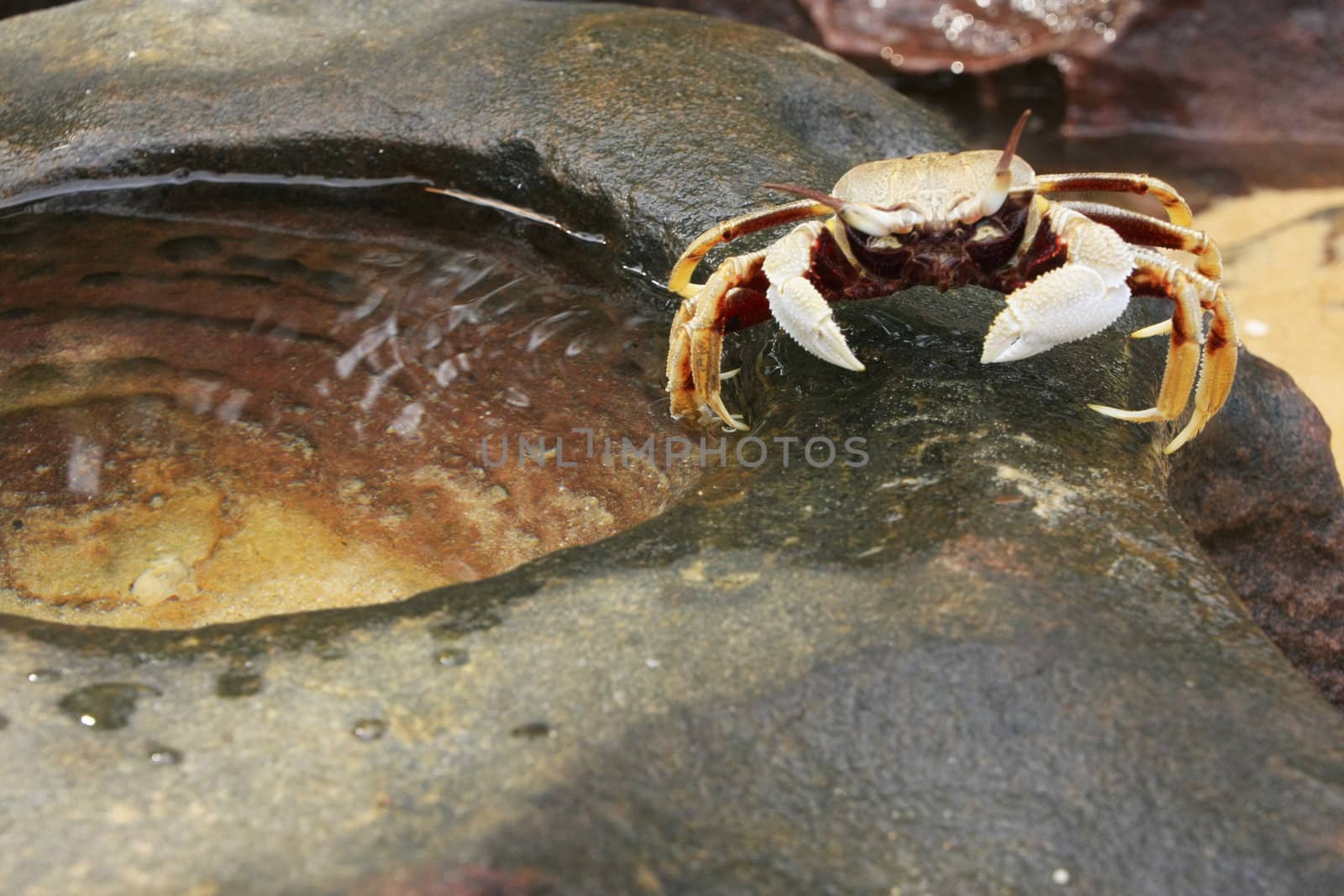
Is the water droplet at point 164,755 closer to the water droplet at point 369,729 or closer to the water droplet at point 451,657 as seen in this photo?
the water droplet at point 369,729

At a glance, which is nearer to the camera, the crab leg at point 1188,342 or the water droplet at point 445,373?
the crab leg at point 1188,342

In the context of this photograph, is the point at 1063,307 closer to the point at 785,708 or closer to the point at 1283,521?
the point at 785,708

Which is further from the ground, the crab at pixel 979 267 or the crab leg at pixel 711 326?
the crab at pixel 979 267

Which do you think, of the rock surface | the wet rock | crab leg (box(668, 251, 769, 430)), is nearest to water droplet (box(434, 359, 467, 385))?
crab leg (box(668, 251, 769, 430))

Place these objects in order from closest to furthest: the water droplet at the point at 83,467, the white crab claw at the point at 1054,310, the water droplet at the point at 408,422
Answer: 1. the white crab claw at the point at 1054,310
2. the water droplet at the point at 83,467
3. the water droplet at the point at 408,422

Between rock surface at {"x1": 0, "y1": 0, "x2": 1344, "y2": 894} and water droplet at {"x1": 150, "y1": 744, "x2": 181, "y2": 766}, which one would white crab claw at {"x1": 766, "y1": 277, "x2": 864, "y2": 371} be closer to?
rock surface at {"x1": 0, "y1": 0, "x2": 1344, "y2": 894}

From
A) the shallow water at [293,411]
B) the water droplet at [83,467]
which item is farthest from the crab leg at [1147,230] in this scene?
the water droplet at [83,467]

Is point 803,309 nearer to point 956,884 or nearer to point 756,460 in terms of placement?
point 756,460
